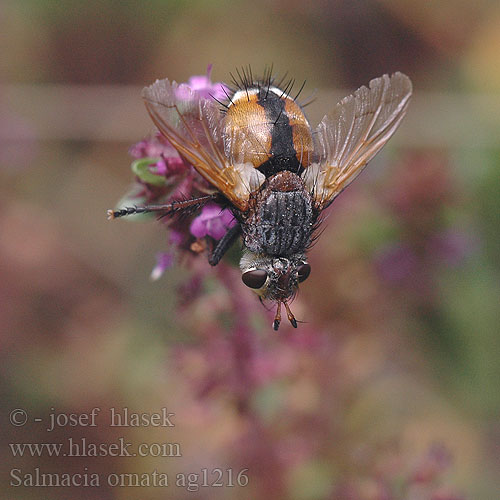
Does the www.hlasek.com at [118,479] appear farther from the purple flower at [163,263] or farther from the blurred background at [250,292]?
the purple flower at [163,263]

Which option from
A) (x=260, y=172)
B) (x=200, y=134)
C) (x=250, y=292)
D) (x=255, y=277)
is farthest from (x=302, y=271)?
(x=250, y=292)

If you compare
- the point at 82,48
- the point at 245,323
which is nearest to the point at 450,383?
the point at 245,323

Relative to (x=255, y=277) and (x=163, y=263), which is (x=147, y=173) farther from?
(x=255, y=277)

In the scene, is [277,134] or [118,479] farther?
[118,479]

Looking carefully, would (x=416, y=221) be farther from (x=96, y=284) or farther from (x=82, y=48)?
(x=82, y=48)

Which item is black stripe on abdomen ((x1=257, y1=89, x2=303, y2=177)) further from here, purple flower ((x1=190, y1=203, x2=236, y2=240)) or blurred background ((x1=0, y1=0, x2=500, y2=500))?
blurred background ((x1=0, y1=0, x2=500, y2=500))

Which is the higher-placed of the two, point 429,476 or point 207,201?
point 207,201
